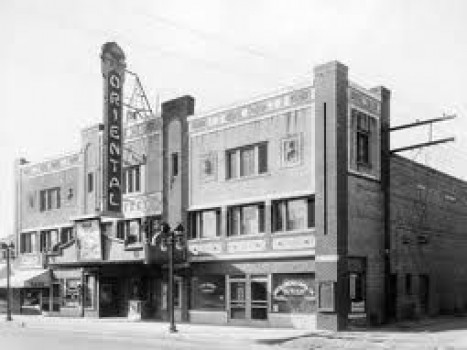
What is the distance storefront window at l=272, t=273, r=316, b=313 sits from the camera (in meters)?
28.9

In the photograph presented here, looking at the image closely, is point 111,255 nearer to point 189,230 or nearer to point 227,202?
point 189,230

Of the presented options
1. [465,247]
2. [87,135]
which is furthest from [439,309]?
[87,135]

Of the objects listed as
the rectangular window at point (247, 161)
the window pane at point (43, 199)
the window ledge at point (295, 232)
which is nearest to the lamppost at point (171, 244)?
the rectangular window at point (247, 161)

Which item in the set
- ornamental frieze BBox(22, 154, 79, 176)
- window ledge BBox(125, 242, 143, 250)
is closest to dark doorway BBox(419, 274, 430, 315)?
window ledge BBox(125, 242, 143, 250)

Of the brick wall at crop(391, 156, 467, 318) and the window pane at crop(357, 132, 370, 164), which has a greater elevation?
the window pane at crop(357, 132, 370, 164)

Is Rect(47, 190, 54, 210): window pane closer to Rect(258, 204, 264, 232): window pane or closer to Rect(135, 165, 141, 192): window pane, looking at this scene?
Rect(135, 165, 141, 192): window pane

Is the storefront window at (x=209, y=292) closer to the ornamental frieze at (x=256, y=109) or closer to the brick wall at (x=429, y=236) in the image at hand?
the ornamental frieze at (x=256, y=109)

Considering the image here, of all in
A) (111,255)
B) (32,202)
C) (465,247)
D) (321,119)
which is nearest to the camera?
(321,119)

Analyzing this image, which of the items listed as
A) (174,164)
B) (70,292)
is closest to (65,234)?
(70,292)

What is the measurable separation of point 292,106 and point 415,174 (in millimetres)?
8847

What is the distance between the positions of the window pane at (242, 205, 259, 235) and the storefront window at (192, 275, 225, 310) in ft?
9.19

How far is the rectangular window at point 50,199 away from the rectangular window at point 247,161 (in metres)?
16.7

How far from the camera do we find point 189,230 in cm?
3512

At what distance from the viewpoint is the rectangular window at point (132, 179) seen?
3859 cm
